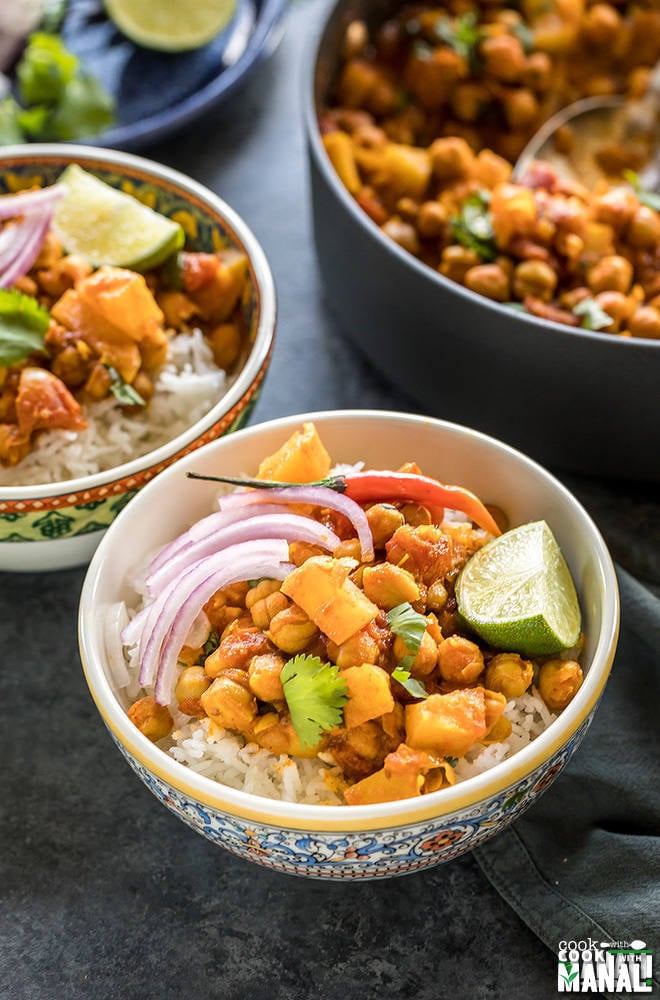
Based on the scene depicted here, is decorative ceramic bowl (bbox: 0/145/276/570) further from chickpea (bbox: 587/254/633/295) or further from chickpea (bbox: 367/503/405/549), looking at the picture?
chickpea (bbox: 587/254/633/295)

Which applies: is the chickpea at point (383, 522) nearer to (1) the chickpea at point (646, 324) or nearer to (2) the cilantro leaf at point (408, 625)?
(2) the cilantro leaf at point (408, 625)

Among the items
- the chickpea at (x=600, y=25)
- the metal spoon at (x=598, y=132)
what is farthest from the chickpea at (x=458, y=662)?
the chickpea at (x=600, y=25)

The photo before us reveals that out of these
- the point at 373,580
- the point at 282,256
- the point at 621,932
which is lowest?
the point at 621,932

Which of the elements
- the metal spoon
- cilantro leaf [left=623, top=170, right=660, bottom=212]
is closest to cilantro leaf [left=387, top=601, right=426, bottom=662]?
cilantro leaf [left=623, top=170, right=660, bottom=212]

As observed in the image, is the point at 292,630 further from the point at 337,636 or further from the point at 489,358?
the point at 489,358

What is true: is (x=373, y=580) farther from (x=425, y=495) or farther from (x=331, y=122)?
(x=331, y=122)

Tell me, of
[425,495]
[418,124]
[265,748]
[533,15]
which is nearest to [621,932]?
[265,748]
